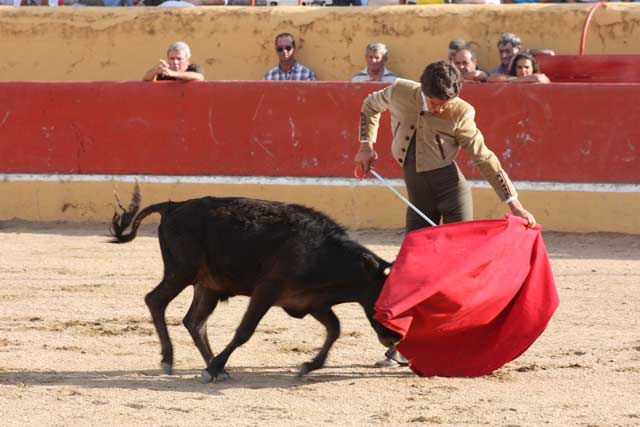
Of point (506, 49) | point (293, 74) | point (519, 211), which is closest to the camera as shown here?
point (519, 211)

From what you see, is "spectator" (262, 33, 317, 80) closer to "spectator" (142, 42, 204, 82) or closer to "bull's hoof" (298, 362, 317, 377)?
"spectator" (142, 42, 204, 82)

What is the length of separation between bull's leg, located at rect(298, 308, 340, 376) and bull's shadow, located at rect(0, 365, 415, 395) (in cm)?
6

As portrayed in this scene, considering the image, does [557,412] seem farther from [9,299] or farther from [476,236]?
[9,299]

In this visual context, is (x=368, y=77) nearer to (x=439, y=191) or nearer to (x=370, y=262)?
(x=439, y=191)

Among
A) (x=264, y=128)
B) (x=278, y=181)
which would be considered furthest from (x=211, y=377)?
(x=264, y=128)

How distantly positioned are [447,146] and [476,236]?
17.2 inches

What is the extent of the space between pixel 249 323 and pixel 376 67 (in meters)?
5.53

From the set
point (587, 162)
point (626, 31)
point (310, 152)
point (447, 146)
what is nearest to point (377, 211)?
point (310, 152)

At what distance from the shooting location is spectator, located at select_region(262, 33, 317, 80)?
11039 mm

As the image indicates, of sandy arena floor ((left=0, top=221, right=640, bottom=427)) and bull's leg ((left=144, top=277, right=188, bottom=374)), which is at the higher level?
bull's leg ((left=144, top=277, right=188, bottom=374))

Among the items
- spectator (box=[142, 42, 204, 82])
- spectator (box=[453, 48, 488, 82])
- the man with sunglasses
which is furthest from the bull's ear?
spectator (box=[142, 42, 204, 82])

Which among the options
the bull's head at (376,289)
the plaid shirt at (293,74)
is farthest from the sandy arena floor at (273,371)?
the plaid shirt at (293,74)

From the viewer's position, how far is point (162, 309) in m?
5.68

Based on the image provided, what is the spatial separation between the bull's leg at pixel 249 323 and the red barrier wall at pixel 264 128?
489 centimetres
